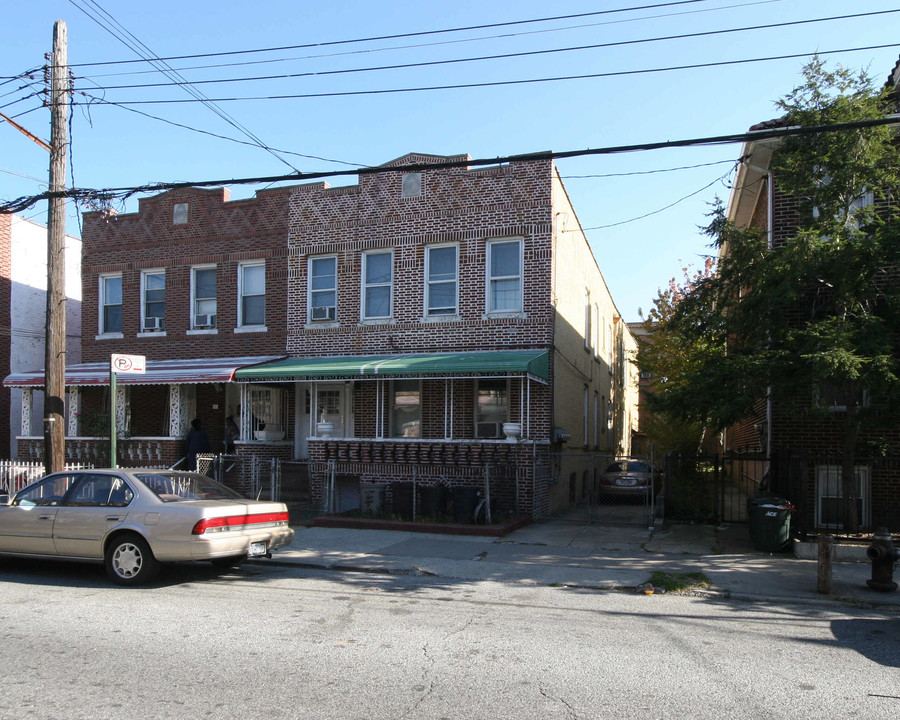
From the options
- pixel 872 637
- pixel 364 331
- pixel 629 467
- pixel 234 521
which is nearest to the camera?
pixel 872 637

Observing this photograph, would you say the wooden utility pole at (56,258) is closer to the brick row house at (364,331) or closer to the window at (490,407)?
the brick row house at (364,331)

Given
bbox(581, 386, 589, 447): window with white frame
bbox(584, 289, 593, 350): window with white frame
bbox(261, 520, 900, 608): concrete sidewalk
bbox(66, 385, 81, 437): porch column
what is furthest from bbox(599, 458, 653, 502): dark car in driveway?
bbox(66, 385, 81, 437): porch column

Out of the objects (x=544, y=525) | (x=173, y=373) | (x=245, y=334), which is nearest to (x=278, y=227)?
(x=245, y=334)

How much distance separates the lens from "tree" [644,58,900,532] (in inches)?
416

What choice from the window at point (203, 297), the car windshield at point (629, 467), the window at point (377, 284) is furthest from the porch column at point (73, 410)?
the car windshield at point (629, 467)

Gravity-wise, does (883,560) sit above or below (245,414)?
below

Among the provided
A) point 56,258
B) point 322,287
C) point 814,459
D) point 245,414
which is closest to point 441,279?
point 322,287

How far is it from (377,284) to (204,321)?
501cm

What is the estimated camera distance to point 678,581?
31.9 ft

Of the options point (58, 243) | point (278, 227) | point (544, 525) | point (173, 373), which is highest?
point (278, 227)

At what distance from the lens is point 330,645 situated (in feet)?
21.7

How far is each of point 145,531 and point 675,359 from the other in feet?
60.9

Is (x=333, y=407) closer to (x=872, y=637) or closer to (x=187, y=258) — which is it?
(x=187, y=258)

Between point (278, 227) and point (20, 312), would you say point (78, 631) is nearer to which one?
point (278, 227)
